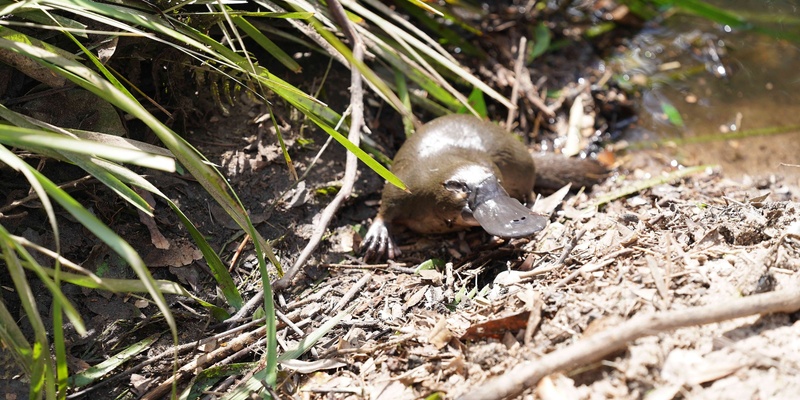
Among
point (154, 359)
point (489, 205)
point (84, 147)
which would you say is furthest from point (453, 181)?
point (84, 147)

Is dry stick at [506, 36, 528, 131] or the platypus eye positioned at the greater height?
dry stick at [506, 36, 528, 131]

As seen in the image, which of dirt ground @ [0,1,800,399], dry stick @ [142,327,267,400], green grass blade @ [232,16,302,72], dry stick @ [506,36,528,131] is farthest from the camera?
dry stick @ [506,36,528,131]

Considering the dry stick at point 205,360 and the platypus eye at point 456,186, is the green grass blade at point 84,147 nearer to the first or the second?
the dry stick at point 205,360

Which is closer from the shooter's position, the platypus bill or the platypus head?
the platypus head

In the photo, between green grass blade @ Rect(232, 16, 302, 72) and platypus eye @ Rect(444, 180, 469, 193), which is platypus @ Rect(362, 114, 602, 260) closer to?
platypus eye @ Rect(444, 180, 469, 193)

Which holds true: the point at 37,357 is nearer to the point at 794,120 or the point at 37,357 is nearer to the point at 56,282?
the point at 56,282

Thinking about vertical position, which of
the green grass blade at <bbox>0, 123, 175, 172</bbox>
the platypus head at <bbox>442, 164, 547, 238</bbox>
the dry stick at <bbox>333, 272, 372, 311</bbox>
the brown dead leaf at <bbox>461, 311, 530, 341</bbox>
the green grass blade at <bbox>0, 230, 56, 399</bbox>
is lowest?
the dry stick at <bbox>333, 272, 372, 311</bbox>

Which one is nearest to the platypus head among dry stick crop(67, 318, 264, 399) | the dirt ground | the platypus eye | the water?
the platypus eye

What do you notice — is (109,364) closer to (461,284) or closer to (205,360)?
(205,360)

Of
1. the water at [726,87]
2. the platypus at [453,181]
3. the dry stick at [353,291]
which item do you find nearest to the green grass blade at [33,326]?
the dry stick at [353,291]

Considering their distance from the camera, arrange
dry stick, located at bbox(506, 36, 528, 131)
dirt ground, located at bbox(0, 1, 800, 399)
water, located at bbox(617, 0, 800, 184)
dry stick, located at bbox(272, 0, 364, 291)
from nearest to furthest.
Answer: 1. dirt ground, located at bbox(0, 1, 800, 399)
2. dry stick, located at bbox(272, 0, 364, 291)
3. dry stick, located at bbox(506, 36, 528, 131)
4. water, located at bbox(617, 0, 800, 184)
